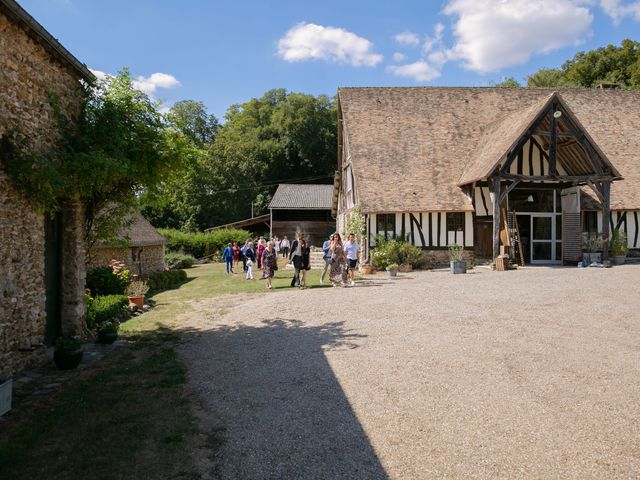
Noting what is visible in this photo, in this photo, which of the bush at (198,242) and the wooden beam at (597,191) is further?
the bush at (198,242)

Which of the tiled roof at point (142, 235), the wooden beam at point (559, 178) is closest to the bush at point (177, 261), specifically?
the tiled roof at point (142, 235)

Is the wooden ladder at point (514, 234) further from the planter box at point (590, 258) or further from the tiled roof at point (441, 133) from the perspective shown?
the planter box at point (590, 258)

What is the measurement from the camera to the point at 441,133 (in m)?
19.6

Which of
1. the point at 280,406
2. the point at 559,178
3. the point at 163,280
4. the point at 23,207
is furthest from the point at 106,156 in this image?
the point at 559,178

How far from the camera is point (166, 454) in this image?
3773 millimetres

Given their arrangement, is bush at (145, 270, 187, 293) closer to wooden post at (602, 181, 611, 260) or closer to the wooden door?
the wooden door

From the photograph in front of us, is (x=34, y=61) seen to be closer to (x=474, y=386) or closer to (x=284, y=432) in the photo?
(x=284, y=432)

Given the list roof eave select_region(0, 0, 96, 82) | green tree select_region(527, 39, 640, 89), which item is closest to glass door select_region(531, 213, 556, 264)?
roof eave select_region(0, 0, 96, 82)

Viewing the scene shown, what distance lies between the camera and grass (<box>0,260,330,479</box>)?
11.8 feet

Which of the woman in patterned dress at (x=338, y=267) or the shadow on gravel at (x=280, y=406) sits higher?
the woman in patterned dress at (x=338, y=267)

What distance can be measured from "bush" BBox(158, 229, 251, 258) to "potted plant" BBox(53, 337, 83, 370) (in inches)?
975

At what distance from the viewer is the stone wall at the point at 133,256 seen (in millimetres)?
14530

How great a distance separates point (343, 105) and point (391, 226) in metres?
6.81

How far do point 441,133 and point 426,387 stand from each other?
53.4 ft
